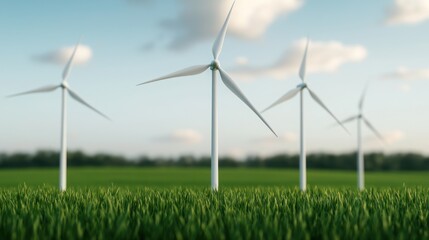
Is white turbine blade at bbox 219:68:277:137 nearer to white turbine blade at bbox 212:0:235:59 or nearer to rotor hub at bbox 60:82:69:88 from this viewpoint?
white turbine blade at bbox 212:0:235:59

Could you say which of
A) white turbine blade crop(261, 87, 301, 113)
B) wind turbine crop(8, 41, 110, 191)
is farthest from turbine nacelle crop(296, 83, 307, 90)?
wind turbine crop(8, 41, 110, 191)

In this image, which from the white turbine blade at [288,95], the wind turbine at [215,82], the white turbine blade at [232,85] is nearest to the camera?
the wind turbine at [215,82]

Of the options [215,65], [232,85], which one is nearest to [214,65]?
[215,65]

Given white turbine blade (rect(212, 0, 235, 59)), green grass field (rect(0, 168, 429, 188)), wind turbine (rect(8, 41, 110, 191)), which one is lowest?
green grass field (rect(0, 168, 429, 188))

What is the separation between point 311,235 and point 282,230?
0.51 meters

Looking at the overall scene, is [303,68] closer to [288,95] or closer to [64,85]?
[288,95]

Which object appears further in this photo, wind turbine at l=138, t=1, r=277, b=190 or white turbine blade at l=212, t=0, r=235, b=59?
white turbine blade at l=212, t=0, r=235, b=59

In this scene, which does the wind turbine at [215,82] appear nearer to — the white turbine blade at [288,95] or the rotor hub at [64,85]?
the white turbine blade at [288,95]

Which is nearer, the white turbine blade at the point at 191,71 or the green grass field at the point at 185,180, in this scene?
the white turbine blade at the point at 191,71

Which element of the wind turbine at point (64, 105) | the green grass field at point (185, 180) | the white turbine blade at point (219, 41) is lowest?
the green grass field at point (185, 180)

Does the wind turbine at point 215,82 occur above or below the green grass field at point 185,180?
above

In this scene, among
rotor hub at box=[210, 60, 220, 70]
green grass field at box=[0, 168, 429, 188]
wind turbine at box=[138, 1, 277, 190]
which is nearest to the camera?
wind turbine at box=[138, 1, 277, 190]

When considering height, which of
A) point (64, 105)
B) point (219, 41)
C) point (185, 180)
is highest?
point (219, 41)

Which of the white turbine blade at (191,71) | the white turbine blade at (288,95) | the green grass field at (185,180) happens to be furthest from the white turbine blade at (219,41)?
the green grass field at (185,180)
